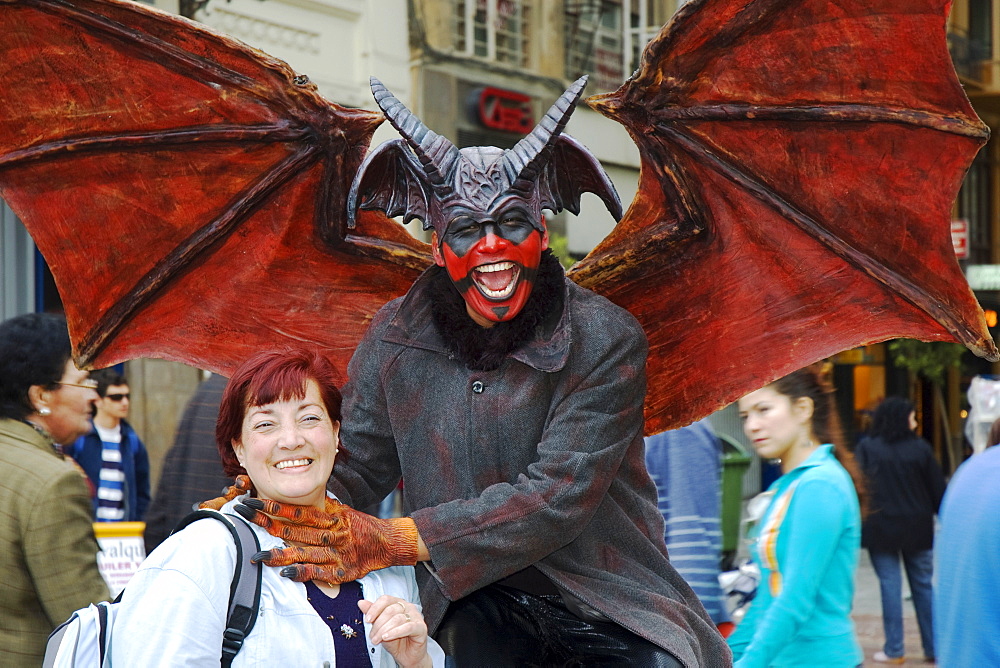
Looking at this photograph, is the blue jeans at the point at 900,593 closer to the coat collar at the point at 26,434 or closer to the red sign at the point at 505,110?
the coat collar at the point at 26,434

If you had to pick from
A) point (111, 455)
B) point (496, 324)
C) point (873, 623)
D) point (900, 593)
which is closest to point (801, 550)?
point (496, 324)

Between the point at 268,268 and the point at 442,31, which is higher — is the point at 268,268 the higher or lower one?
the lower one

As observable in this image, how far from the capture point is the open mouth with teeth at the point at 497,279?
277 cm

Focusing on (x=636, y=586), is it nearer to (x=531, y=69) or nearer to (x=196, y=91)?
(x=196, y=91)

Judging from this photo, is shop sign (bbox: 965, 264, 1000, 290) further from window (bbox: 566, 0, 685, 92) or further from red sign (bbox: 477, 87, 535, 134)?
red sign (bbox: 477, 87, 535, 134)

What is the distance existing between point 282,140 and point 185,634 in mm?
1652

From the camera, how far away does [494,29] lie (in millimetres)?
14766

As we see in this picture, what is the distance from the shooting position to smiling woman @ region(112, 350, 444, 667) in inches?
83.2

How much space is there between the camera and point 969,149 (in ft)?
9.73

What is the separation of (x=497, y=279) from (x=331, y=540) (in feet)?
2.48

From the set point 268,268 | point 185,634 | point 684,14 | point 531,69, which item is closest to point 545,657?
point 185,634

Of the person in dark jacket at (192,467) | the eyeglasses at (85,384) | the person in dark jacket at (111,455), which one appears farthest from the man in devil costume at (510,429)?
the person in dark jacket at (111,455)

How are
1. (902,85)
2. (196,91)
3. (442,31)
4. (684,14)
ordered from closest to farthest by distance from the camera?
(684,14), (902,85), (196,91), (442,31)

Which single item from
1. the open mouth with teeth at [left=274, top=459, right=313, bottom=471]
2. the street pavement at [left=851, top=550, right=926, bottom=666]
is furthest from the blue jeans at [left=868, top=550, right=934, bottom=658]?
the open mouth with teeth at [left=274, top=459, right=313, bottom=471]
